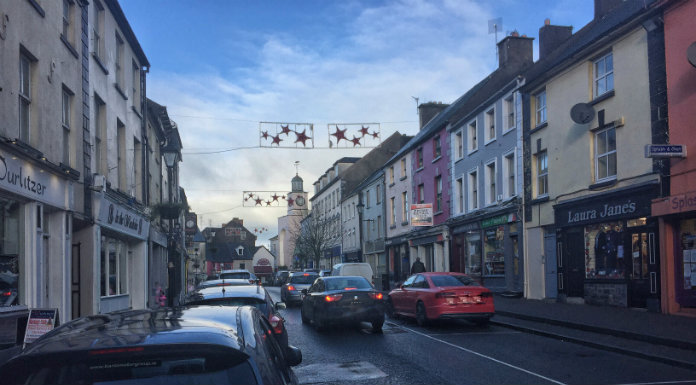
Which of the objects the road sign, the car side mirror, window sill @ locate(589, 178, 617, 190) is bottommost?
the car side mirror

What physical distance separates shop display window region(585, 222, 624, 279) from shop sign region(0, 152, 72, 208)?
14.7m

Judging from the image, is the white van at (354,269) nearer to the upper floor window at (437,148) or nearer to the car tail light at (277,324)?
the upper floor window at (437,148)

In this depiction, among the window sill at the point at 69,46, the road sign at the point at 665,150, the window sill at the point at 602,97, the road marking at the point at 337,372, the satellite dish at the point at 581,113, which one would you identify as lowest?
the road marking at the point at 337,372

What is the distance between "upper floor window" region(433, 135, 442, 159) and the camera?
33.3m

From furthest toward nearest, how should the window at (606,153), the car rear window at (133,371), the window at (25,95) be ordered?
the window at (606,153) → the window at (25,95) → the car rear window at (133,371)

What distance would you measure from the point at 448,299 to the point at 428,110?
3021 cm

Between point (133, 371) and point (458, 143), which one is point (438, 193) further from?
point (133, 371)

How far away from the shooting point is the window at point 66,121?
13.3 m

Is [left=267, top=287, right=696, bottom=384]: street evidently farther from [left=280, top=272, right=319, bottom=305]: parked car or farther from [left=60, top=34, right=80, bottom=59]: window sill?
[left=280, top=272, right=319, bottom=305]: parked car

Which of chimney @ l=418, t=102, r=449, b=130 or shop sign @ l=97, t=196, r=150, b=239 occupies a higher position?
chimney @ l=418, t=102, r=449, b=130

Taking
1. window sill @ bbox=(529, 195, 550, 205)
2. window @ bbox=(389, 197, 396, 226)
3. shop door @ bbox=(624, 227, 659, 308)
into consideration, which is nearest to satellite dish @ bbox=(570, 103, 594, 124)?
shop door @ bbox=(624, 227, 659, 308)

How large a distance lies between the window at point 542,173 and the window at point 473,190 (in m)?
6.09

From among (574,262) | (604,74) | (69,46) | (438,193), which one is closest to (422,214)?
(438,193)

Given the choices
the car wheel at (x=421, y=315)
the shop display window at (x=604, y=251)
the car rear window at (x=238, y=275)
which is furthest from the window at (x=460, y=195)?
the car wheel at (x=421, y=315)
